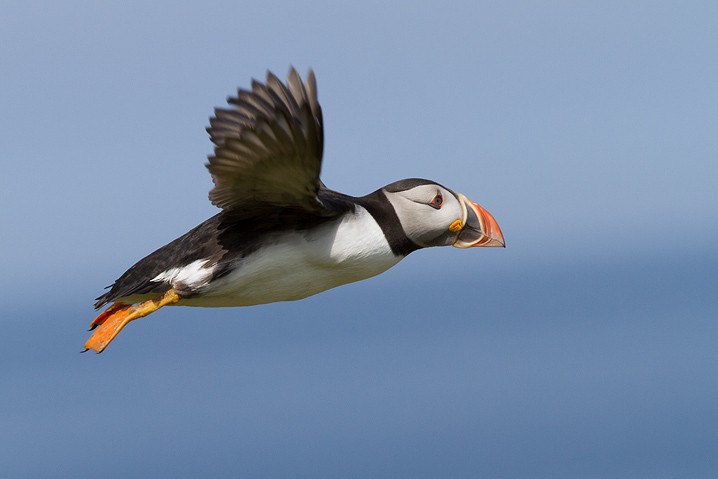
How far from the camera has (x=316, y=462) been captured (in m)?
171

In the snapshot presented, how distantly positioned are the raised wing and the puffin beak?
1.16m

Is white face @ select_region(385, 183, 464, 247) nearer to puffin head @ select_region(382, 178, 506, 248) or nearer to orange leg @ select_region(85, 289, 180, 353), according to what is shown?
puffin head @ select_region(382, 178, 506, 248)

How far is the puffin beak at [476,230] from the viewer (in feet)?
26.9

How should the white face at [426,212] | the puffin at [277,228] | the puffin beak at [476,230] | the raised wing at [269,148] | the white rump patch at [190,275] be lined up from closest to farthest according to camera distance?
1. the raised wing at [269,148]
2. the puffin at [277,228]
3. the white rump patch at [190,275]
4. the white face at [426,212]
5. the puffin beak at [476,230]

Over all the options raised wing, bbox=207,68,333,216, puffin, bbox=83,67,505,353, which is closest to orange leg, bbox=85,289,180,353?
puffin, bbox=83,67,505,353

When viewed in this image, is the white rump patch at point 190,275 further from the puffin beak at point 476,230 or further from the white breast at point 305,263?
the puffin beak at point 476,230

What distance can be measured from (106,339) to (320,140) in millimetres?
1969

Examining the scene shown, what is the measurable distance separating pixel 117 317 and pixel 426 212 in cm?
204

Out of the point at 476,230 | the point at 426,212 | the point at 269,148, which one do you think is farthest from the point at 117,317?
the point at 476,230

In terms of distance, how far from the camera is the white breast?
752 cm

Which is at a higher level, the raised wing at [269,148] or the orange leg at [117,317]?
the raised wing at [269,148]

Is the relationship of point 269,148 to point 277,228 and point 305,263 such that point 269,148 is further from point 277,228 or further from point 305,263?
point 305,263

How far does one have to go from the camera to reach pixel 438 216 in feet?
26.2

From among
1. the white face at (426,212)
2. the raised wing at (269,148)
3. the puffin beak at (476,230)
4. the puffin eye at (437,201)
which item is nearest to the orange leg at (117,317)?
the raised wing at (269,148)
